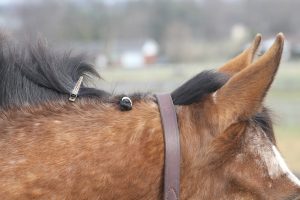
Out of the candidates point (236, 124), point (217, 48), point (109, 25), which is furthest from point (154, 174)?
point (109, 25)

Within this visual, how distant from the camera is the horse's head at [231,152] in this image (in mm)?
1973

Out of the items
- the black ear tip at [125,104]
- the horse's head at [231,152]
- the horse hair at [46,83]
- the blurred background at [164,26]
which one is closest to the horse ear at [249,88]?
the horse's head at [231,152]

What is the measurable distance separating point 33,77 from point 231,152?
2.69ft

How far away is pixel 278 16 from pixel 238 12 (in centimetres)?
1428

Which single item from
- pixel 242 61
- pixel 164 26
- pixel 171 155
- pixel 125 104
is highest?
pixel 164 26

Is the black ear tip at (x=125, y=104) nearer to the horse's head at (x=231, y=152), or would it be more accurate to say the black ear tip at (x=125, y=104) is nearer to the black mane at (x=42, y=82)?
the black mane at (x=42, y=82)

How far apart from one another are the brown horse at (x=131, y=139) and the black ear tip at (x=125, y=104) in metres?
0.02

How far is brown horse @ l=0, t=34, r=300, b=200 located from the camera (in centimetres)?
190

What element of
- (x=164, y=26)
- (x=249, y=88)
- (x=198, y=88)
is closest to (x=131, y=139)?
(x=198, y=88)

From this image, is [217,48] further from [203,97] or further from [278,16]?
[203,97]

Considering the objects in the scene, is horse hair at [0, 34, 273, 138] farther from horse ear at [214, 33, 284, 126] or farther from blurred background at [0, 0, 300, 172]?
blurred background at [0, 0, 300, 172]

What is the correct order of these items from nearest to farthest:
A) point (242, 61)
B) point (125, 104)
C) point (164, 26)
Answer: point (125, 104) < point (242, 61) < point (164, 26)

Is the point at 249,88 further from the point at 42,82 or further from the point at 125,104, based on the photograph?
the point at 42,82

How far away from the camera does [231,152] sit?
6.56 ft
